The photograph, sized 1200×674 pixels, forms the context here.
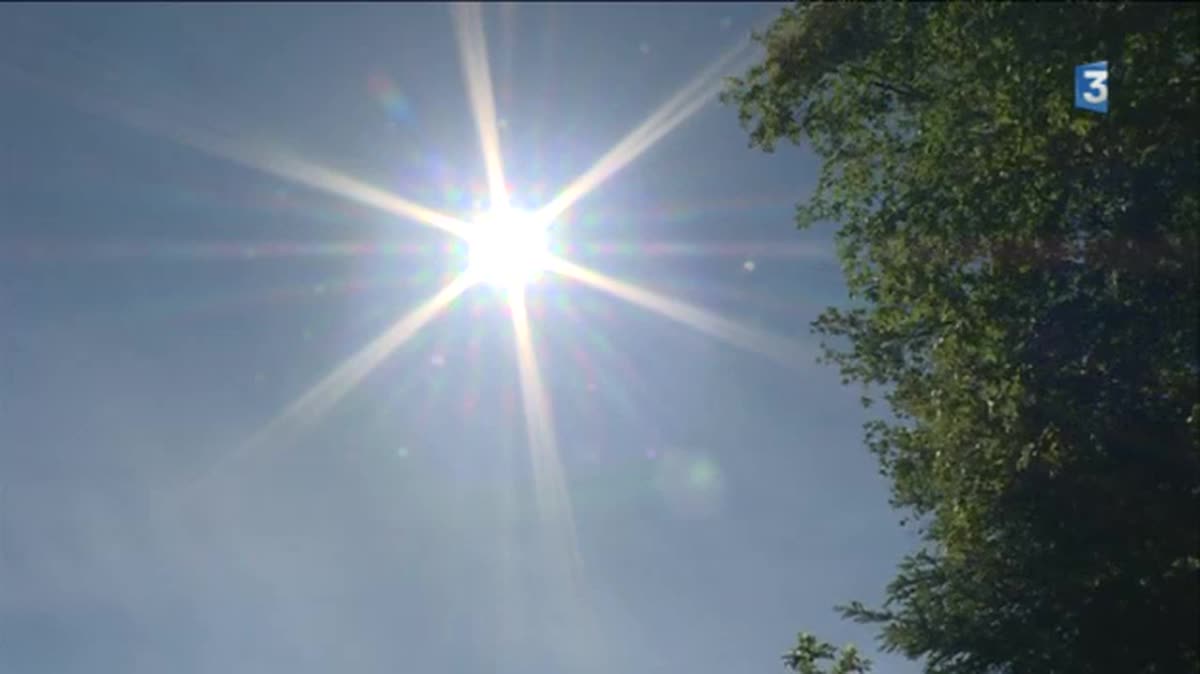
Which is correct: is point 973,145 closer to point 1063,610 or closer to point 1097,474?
point 1097,474

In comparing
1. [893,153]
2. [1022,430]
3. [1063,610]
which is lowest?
[1063,610]

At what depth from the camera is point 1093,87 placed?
48.5 ft

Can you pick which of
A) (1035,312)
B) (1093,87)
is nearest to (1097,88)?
(1093,87)

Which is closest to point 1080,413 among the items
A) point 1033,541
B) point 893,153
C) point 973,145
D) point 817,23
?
point 1033,541

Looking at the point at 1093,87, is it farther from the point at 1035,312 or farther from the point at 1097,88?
the point at 1035,312

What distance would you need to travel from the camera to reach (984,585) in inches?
680

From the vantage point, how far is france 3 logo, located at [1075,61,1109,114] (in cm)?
1476

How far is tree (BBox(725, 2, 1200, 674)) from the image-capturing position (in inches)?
591

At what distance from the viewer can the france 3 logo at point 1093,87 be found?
14758 mm

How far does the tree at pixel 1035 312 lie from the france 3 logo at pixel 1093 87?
118 millimetres

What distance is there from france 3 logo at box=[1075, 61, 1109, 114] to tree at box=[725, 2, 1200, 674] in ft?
0.39

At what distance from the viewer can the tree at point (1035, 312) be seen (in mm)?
15023

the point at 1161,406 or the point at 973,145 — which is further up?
the point at 973,145

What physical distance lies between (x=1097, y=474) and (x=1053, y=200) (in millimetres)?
4241
